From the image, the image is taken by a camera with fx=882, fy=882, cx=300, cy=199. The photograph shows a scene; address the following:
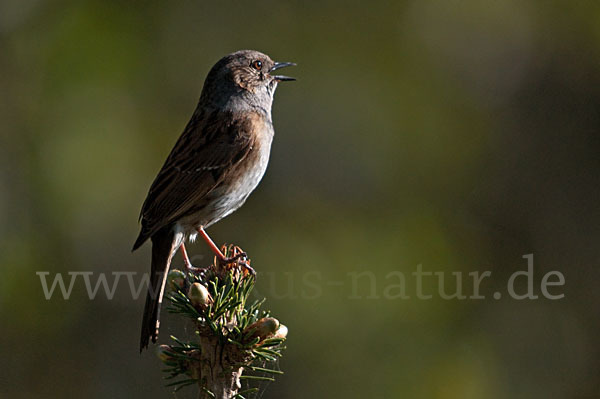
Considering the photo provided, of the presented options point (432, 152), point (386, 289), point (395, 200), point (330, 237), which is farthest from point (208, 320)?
point (432, 152)

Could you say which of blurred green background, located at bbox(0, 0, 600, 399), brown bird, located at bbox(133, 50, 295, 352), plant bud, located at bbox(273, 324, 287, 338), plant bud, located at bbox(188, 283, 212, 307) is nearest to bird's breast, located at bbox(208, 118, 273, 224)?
brown bird, located at bbox(133, 50, 295, 352)

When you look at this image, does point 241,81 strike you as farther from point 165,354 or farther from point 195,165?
point 165,354

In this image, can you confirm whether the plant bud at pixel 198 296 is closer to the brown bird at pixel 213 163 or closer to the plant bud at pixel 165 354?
the plant bud at pixel 165 354

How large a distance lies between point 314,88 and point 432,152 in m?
1.28

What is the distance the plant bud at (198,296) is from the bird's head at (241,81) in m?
2.42

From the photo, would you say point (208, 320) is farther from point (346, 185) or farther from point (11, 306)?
point (346, 185)

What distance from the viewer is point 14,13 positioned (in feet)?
25.3

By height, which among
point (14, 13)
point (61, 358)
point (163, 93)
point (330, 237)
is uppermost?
point (14, 13)

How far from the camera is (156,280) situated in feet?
15.0

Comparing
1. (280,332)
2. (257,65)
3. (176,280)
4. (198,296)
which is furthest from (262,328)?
(257,65)

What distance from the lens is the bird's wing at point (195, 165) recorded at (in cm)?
497

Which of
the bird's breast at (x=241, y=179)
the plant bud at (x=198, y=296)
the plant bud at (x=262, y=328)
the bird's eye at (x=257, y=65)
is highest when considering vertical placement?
the bird's eye at (x=257, y=65)

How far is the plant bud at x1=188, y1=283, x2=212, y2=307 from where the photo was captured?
11.0ft

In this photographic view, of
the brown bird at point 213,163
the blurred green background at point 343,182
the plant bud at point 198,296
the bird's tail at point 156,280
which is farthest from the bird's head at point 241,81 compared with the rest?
the plant bud at point 198,296
